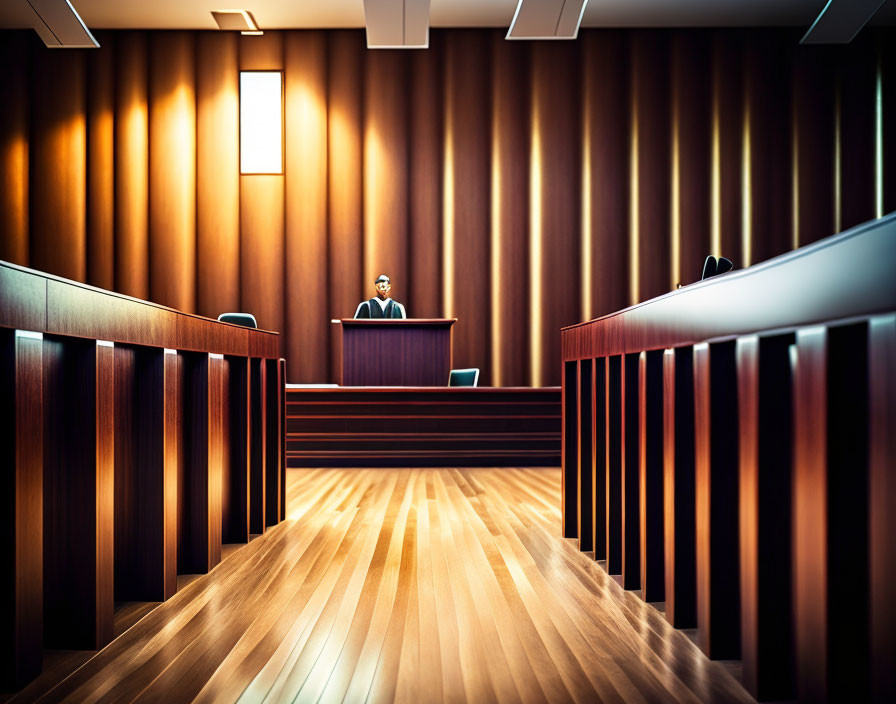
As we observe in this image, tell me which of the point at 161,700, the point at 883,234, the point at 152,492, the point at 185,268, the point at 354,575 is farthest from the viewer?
the point at 185,268

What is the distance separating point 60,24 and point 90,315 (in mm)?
5392

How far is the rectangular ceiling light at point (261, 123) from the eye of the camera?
639 centimetres

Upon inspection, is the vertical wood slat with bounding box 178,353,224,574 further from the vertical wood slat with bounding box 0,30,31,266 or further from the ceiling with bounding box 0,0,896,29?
the vertical wood slat with bounding box 0,30,31,266

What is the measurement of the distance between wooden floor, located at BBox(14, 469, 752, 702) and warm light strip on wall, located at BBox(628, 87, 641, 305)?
4663 millimetres

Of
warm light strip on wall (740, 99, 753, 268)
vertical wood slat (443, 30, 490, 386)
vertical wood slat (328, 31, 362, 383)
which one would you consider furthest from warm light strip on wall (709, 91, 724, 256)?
vertical wood slat (328, 31, 362, 383)

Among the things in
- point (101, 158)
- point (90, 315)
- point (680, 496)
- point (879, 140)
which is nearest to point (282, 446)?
point (90, 315)

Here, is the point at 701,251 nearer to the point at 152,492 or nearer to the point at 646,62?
the point at 646,62

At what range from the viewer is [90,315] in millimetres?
1235

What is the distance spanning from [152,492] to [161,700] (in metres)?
0.61

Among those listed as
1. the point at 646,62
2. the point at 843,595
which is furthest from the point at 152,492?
the point at 646,62

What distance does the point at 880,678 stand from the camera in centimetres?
78

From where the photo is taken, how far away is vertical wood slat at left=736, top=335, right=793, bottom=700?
103 cm

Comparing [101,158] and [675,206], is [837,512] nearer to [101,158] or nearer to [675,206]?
[675,206]

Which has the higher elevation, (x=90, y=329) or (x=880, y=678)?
(x=90, y=329)
